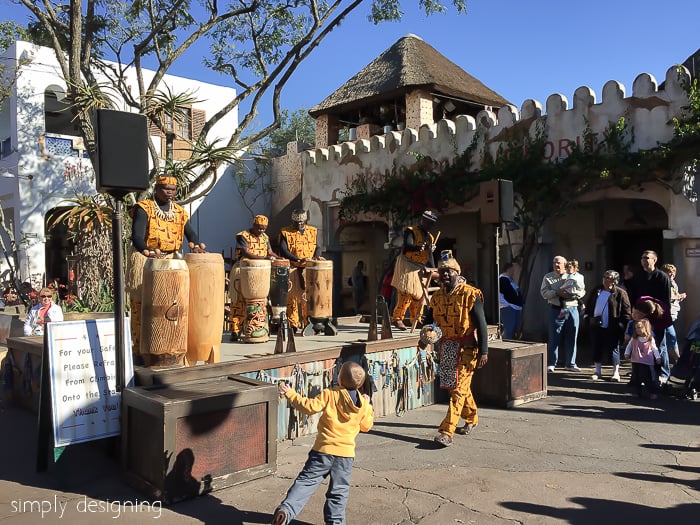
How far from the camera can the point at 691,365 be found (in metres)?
6.58

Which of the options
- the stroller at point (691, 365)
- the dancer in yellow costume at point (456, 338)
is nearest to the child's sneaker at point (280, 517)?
the dancer in yellow costume at point (456, 338)

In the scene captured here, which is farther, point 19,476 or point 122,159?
point 19,476

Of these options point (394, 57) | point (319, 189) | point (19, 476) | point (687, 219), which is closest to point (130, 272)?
point (19, 476)

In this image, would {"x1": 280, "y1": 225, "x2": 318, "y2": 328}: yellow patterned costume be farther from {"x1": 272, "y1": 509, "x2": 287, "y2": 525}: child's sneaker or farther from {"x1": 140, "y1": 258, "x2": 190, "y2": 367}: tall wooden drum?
{"x1": 272, "y1": 509, "x2": 287, "y2": 525}: child's sneaker

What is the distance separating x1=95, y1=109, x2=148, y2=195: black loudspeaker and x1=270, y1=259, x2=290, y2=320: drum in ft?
8.96

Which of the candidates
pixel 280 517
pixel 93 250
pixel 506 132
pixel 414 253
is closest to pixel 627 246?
pixel 506 132

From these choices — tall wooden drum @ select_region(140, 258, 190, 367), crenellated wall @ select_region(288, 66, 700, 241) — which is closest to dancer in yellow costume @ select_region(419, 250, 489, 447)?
tall wooden drum @ select_region(140, 258, 190, 367)

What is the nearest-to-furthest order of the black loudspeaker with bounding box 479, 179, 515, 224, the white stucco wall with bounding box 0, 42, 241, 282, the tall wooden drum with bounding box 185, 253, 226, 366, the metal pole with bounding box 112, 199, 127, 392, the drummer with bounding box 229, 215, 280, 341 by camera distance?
the metal pole with bounding box 112, 199, 127, 392
the tall wooden drum with bounding box 185, 253, 226, 366
the drummer with bounding box 229, 215, 280, 341
the black loudspeaker with bounding box 479, 179, 515, 224
the white stucco wall with bounding box 0, 42, 241, 282

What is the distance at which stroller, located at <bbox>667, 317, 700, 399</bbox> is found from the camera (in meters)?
6.47

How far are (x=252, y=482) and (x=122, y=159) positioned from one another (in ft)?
7.60

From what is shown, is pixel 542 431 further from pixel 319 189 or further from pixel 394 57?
pixel 394 57

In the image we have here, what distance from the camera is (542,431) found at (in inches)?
217

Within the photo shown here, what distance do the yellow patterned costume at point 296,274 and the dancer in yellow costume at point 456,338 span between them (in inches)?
94.8

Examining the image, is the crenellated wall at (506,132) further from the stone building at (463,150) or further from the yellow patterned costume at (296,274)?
the yellow patterned costume at (296,274)
